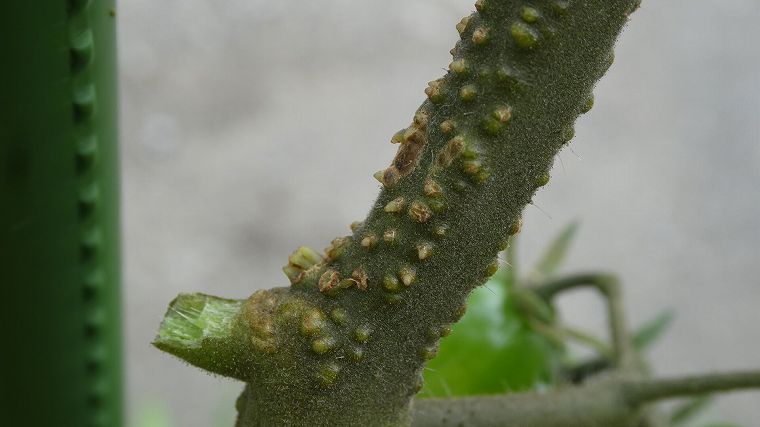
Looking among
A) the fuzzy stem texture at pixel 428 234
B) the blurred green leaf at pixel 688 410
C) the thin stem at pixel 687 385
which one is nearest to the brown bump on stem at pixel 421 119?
the fuzzy stem texture at pixel 428 234

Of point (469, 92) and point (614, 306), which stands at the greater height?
point (614, 306)

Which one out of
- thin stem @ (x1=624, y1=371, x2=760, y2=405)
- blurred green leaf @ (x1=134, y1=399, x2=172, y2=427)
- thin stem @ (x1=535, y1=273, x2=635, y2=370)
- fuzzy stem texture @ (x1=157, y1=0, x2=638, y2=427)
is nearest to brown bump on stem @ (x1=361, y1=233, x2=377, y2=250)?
fuzzy stem texture @ (x1=157, y1=0, x2=638, y2=427)

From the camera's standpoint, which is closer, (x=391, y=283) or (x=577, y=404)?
(x=391, y=283)

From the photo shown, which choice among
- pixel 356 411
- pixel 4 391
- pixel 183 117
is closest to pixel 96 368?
pixel 4 391

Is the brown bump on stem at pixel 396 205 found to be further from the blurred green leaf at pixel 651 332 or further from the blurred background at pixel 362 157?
the blurred background at pixel 362 157

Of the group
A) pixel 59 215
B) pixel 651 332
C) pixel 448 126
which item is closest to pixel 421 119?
pixel 448 126

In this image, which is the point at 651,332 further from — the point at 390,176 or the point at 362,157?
the point at 362,157

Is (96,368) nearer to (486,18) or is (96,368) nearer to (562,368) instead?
(486,18)
